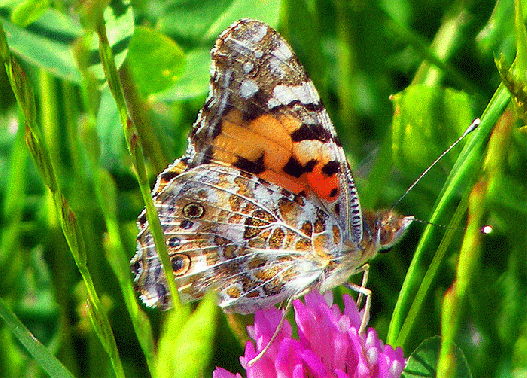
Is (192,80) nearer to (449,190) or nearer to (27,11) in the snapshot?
(27,11)

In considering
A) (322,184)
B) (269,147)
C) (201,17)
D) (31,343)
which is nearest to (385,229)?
(322,184)

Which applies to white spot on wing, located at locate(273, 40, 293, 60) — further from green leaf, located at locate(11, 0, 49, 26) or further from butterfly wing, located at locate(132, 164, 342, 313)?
green leaf, located at locate(11, 0, 49, 26)

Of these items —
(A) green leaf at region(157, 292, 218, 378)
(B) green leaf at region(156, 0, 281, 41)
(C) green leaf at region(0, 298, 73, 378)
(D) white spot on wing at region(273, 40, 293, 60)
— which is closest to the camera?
(A) green leaf at region(157, 292, 218, 378)

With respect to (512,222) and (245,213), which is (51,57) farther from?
(512,222)

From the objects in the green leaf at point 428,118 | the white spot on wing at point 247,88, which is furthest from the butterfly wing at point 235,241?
the green leaf at point 428,118

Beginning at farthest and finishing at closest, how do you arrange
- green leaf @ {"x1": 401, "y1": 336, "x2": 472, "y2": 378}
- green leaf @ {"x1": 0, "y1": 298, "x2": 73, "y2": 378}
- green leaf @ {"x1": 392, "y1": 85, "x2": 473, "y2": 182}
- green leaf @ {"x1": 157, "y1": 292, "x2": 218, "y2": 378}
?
green leaf @ {"x1": 392, "y1": 85, "x2": 473, "y2": 182} < green leaf @ {"x1": 401, "y1": 336, "x2": 472, "y2": 378} < green leaf @ {"x1": 0, "y1": 298, "x2": 73, "y2": 378} < green leaf @ {"x1": 157, "y1": 292, "x2": 218, "y2": 378}

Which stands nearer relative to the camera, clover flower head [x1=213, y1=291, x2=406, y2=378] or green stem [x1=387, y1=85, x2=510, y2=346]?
clover flower head [x1=213, y1=291, x2=406, y2=378]

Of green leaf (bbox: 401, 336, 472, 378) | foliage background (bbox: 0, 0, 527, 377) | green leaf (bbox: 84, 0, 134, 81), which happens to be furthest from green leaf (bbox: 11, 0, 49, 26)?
green leaf (bbox: 401, 336, 472, 378)
